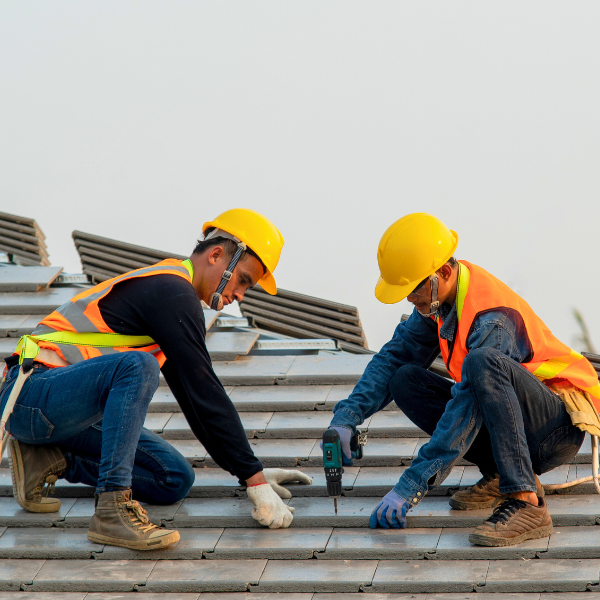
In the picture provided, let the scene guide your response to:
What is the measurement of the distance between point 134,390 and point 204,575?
2.34ft

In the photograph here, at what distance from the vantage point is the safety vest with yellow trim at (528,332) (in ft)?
11.0

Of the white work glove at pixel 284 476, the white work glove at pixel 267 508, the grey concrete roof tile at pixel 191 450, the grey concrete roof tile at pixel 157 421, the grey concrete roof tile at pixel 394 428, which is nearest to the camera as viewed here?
the white work glove at pixel 267 508

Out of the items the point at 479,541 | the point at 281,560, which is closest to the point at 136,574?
the point at 281,560

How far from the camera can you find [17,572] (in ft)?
10.7

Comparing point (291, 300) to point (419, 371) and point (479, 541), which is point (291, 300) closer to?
point (419, 371)

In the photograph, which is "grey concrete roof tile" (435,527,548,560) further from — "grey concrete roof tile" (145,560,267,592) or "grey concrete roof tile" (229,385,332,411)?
"grey concrete roof tile" (229,385,332,411)

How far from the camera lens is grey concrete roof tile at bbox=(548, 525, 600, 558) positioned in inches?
123

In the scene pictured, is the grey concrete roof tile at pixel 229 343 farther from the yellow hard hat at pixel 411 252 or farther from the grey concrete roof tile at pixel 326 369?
the yellow hard hat at pixel 411 252

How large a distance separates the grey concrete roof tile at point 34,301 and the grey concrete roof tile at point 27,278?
37 millimetres

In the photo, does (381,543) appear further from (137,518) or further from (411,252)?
(411,252)

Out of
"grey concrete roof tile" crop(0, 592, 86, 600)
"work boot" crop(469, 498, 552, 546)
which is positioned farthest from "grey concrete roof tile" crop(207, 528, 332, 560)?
"work boot" crop(469, 498, 552, 546)

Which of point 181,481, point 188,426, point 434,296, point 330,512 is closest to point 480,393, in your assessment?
point 434,296

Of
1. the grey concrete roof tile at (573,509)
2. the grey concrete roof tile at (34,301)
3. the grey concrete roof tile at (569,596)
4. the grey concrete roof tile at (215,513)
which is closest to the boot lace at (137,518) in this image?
the grey concrete roof tile at (215,513)

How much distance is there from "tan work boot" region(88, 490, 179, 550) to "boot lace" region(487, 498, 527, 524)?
1185mm
